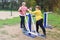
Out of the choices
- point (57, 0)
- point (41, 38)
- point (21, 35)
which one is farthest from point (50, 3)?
point (21, 35)

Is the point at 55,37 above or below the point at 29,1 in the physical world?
below

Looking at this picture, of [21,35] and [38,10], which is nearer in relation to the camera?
[38,10]

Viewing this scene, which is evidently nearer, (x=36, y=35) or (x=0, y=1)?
(x=36, y=35)

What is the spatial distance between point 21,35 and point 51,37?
60.1 inches

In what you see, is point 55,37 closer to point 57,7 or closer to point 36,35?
point 36,35

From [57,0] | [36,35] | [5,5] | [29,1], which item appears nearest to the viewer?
[57,0]

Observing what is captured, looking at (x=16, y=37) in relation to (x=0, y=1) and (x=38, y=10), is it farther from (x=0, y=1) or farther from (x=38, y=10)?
(x=0, y=1)

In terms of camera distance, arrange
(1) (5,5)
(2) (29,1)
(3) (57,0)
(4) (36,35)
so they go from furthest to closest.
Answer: (1) (5,5), (4) (36,35), (2) (29,1), (3) (57,0)

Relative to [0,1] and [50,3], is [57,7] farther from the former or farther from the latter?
[0,1]

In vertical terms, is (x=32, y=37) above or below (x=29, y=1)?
below

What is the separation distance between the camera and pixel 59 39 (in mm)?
11000

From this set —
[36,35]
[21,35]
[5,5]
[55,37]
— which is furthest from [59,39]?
[5,5]

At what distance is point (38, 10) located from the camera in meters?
10.9

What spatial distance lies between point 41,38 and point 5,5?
38784 millimetres
